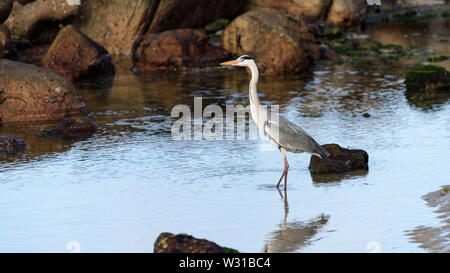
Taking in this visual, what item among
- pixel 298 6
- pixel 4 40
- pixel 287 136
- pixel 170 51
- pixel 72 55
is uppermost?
pixel 298 6

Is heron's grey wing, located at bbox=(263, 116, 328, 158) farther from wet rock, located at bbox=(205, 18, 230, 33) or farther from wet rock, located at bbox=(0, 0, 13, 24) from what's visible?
wet rock, located at bbox=(205, 18, 230, 33)

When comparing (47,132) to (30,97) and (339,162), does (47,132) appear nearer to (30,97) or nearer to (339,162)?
(30,97)

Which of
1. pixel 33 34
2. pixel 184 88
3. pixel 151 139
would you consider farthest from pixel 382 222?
pixel 33 34

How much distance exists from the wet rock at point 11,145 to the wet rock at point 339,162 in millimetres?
7165

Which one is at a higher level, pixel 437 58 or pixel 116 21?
pixel 116 21

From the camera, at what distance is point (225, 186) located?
44.1ft

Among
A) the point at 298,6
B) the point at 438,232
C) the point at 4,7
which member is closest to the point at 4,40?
the point at 4,7

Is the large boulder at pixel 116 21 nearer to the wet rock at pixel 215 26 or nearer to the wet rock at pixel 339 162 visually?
the wet rock at pixel 215 26

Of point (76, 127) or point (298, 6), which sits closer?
point (76, 127)

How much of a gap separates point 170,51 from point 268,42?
206 inches

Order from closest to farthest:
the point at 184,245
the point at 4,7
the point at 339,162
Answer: the point at 184,245 < the point at 339,162 < the point at 4,7

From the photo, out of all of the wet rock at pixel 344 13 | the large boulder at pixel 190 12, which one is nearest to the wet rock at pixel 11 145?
the large boulder at pixel 190 12

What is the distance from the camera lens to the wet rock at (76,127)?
18891 mm
